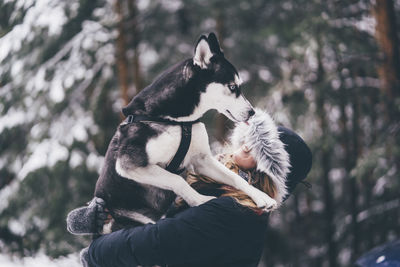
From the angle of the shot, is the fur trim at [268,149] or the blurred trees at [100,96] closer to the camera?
the fur trim at [268,149]

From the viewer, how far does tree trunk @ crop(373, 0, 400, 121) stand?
5668 mm

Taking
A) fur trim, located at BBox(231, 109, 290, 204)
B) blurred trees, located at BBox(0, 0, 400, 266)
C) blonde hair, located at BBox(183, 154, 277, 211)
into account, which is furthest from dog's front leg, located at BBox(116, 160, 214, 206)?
blurred trees, located at BBox(0, 0, 400, 266)

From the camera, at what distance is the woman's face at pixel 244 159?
233 cm

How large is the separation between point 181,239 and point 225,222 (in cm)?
22

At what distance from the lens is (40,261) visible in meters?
6.03

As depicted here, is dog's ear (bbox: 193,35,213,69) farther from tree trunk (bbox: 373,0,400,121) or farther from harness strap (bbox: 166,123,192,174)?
tree trunk (bbox: 373,0,400,121)

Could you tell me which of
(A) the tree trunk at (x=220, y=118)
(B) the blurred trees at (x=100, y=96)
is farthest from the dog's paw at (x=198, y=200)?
(A) the tree trunk at (x=220, y=118)

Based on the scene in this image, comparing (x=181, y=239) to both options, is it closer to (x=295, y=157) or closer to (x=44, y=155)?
(x=295, y=157)

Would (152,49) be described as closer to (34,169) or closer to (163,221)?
(34,169)

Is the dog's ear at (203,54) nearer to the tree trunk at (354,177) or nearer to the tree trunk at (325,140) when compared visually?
the tree trunk at (325,140)

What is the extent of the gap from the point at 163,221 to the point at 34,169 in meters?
4.70

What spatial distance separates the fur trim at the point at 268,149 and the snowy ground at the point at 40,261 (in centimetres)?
441

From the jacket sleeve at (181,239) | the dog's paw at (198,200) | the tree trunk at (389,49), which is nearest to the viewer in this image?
the jacket sleeve at (181,239)

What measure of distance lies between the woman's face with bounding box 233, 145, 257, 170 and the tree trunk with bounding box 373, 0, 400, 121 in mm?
4031
